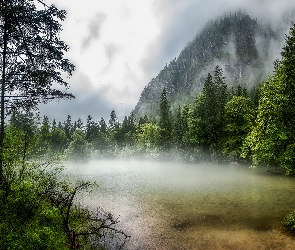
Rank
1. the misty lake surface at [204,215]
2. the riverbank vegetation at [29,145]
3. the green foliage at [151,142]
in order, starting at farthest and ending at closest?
the green foliage at [151,142], the misty lake surface at [204,215], the riverbank vegetation at [29,145]

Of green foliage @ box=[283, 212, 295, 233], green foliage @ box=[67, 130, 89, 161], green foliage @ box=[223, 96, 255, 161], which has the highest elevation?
green foliage @ box=[223, 96, 255, 161]

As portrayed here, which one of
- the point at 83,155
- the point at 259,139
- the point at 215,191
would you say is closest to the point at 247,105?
the point at 215,191

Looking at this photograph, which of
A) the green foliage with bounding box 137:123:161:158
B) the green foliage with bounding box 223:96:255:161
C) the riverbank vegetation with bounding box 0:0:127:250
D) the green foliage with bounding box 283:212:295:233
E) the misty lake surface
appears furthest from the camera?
the green foliage with bounding box 137:123:161:158

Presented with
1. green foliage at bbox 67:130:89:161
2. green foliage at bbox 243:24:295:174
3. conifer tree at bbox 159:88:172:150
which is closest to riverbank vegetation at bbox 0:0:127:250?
green foliage at bbox 243:24:295:174

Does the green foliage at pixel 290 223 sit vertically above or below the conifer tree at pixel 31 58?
below

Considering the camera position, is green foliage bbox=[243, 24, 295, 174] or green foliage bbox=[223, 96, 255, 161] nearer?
green foliage bbox=[243, 24, 295, 174]

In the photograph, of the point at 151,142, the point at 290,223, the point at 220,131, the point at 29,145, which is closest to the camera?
the point at 29,145

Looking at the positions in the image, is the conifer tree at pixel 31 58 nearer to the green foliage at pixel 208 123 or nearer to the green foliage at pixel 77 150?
the green foliage at pixel 208 123

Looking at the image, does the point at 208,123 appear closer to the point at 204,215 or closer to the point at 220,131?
the point at 220,131

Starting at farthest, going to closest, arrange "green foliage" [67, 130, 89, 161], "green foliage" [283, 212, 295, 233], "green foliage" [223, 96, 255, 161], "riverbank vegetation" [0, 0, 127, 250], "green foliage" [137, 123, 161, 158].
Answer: "green foliage" [67, 130, 89, 161], "green foliage" [137, 123, 161, 158], "green foliage" [223, 96, 255, 161], "green foliage" [283, 212, 295, 233], "riverbank vegetation" [0, 0, 127, 250]

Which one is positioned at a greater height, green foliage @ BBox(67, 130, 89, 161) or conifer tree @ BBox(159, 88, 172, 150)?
conifer tree @ BBox(159, 88, 172, 150)

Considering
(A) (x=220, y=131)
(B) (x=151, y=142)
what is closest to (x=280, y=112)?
(A) (x=220, y=131)

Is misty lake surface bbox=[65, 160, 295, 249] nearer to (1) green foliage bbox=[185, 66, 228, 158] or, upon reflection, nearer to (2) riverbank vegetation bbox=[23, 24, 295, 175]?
(2) riverbank vegetation bbox=[23, 24, 295, 175]

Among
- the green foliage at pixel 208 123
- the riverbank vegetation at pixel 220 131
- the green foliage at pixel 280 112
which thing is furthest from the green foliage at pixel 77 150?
the green foliage at pixel 280 112
